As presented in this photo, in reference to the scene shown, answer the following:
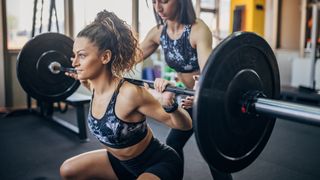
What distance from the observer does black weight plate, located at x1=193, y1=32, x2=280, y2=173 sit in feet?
3.00

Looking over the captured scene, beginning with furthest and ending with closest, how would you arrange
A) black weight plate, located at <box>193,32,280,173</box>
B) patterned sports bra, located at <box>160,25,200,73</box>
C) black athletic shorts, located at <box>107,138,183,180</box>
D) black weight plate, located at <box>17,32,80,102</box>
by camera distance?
black weight plate, located at <box>17,32,80,102</box> < patterned sports bra, located at <box>160,25,200,73</box> < black athletic shorts, located at <box>107,138,183,180</box> < black weight plate, located at <box>193,32,280,173</box>

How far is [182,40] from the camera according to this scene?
156 centimetres

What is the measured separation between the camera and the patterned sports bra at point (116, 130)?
1312 mm

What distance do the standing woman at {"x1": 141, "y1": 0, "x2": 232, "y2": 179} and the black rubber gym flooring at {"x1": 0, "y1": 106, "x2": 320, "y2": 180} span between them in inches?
35.0

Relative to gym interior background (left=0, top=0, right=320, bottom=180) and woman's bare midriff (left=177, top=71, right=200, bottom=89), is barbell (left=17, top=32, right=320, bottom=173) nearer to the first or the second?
woman's bare midriff (left=177, top=71, right=200, bottom=89)

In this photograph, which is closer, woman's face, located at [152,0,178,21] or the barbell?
the barbell

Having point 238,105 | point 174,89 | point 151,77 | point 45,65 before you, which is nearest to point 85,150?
point 45,65

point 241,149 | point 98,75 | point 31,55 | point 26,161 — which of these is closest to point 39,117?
point 26,161

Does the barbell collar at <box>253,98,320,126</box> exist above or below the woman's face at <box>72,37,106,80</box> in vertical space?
below

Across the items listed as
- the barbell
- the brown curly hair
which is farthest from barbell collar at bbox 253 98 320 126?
the brown curly hair

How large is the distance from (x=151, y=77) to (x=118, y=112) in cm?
387

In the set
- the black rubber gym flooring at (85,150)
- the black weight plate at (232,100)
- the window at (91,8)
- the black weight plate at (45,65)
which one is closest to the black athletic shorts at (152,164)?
the black weight plate at (232,100)

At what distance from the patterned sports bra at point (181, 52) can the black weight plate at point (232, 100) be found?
0.50m

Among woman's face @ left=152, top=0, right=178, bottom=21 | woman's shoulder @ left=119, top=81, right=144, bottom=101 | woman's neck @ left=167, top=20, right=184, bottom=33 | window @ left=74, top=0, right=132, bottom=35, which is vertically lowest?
woman's shoulder @ left=119, top=81, right=144, bottom=101
